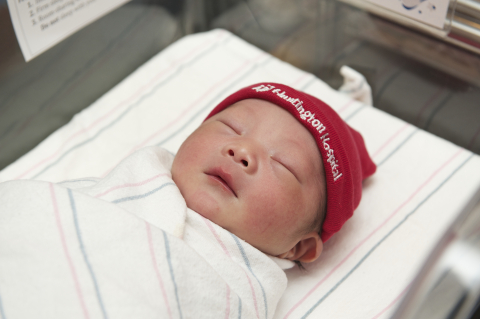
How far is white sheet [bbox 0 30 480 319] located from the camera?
934 millimetres

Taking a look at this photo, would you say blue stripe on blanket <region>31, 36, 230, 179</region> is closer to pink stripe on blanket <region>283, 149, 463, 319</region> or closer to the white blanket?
the white blanket

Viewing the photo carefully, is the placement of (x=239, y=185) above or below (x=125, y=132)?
above

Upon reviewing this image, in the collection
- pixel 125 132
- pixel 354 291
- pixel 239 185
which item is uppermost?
pixel 239 185

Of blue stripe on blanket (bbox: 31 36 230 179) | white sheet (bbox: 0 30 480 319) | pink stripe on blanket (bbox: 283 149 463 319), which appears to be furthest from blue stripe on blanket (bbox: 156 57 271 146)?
pink stripe on blanket (bbox: 283 149 463 319)

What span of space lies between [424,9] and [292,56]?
0.46 metres

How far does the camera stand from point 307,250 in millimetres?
928

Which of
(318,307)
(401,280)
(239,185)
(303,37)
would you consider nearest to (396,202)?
(401,280)

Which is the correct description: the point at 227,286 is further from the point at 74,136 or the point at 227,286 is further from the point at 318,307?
the point at 74,136

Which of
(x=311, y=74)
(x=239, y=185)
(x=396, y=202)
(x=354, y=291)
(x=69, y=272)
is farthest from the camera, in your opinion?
(x=311, y=74)

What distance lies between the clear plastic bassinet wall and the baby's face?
46 cm

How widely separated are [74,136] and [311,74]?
0.68 metres

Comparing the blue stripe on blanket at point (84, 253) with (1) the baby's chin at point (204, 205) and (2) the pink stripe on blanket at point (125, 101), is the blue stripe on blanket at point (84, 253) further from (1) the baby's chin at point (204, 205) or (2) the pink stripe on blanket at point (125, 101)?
(2) the pink stripe on blanket at point (125, 101)

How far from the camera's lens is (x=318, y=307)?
0.90m

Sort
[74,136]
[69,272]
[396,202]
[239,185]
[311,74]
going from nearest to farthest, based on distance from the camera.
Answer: [69,272] < [239,185] < [396,202] < [74,136] < [311,74]
